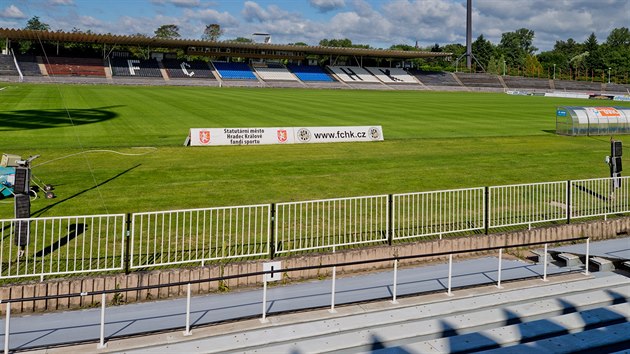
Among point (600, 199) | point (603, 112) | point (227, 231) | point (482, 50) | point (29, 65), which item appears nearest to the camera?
point (227, 231)

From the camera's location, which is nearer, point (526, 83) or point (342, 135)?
point (342, 135)

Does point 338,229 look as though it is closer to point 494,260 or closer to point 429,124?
point 494,260

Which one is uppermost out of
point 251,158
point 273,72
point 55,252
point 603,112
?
point 273,72

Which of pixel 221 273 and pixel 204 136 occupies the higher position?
pixel 204 136

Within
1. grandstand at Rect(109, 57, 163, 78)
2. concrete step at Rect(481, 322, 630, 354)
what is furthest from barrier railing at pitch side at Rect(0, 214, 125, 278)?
grandstand at Rect(109, 57, 163, 78)

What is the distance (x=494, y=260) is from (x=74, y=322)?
8.98 metres

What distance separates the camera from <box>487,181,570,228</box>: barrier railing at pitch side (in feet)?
46.4

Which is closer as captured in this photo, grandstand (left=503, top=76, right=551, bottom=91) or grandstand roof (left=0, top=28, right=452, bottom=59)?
grandstand roof (left=0, top=28, right=452, bottom=59)

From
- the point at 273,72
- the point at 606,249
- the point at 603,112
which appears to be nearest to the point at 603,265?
the point at 606,249

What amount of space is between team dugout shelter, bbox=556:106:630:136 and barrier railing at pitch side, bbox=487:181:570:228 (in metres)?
20.0

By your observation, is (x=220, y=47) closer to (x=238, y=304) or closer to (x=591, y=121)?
(x=591, y=121)

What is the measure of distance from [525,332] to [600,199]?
35.7 ft

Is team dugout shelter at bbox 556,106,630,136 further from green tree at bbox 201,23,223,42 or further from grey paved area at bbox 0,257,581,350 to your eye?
green tree at bbox 201,23,223,42

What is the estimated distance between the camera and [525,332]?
729 cm
